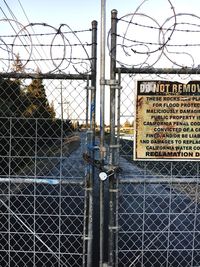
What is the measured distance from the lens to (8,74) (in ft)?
13.6

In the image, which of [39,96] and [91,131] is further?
[39,96]

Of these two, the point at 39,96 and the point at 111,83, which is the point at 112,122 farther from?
the point at 39,96

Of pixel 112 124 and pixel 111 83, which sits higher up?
pixel 111 83

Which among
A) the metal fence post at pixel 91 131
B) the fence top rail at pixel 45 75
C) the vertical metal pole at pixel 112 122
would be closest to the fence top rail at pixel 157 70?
the vertical metal pole at pixel 112 122

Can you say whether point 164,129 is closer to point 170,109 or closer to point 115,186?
point 170,109

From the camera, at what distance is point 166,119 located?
405 centimetres

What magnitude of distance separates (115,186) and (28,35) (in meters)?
1.61

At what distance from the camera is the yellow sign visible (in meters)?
4.04

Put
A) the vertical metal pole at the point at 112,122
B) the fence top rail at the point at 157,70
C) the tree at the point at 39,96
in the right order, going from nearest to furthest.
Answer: the vertical metal pole at the point at 112,122, the fence top rail at the point at 157,70, the tree at the point at 39,96

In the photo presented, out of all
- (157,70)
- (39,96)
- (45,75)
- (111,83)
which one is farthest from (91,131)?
(39,96)

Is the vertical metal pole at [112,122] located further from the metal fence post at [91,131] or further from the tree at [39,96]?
the tree at [39,96]

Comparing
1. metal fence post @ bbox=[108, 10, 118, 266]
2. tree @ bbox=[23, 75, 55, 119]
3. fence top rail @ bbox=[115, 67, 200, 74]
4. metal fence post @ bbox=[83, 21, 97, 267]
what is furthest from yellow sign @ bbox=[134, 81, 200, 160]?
tree @ bbox=[23, 75, 55, 119]

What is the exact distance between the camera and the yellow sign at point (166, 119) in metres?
4.04

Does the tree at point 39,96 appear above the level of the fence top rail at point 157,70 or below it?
below
